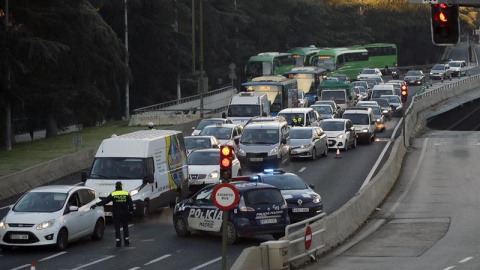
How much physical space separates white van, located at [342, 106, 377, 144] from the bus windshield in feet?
122

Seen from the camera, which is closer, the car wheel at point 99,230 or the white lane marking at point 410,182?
the car wheel at point 99,230

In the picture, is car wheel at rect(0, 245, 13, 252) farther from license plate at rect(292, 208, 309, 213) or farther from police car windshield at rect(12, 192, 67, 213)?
license plate at rect(292, 208, 309, 213)

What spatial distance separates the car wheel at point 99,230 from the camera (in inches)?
A: 1094

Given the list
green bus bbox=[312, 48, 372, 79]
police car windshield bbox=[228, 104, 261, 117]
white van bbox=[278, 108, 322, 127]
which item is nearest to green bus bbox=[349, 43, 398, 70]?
green bus bbox=[312, 48, 372, 79]

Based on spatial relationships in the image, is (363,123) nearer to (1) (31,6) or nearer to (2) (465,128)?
(1) (31,6)

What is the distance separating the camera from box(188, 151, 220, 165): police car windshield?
36.6 meters

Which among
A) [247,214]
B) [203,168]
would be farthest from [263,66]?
[247,214]

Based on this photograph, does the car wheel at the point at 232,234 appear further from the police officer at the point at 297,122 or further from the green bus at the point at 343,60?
the green bus at the point at 343,60

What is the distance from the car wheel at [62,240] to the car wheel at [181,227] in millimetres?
3029

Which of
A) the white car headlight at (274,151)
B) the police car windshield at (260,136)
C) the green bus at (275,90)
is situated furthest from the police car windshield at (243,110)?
the white car headlight at (274,151)

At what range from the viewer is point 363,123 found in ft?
185

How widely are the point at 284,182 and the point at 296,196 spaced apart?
101 cm

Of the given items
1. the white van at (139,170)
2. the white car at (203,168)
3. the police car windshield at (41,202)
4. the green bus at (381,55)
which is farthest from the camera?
the green bus at (381,55)

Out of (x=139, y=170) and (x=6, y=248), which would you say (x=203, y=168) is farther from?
(x=6, y=248)
